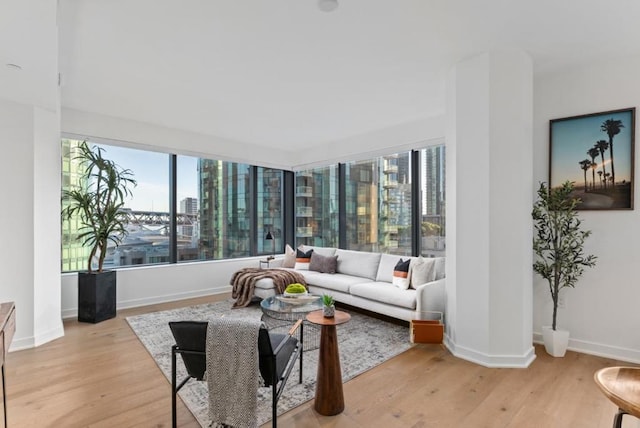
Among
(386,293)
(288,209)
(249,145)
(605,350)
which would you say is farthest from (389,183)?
(605,350)

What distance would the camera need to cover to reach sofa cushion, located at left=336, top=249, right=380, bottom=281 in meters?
4.99

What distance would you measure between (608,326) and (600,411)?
1.21 metres

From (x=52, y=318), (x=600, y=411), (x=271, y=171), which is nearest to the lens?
(x=600, y=411)

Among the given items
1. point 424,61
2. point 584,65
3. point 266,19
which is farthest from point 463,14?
point 584,65

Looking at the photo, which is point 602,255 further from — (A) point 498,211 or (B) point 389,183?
(B) point 389,183

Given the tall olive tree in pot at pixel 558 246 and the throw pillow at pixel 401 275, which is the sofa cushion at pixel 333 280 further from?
the tall olive tree in pot at pixel 558 246

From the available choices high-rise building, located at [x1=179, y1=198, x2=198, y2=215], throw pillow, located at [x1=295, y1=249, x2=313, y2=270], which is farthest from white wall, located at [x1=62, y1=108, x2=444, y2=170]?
throw pillow, located at [x1=295, y1=249, x2=313, y2=270]

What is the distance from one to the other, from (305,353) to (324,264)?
2218mm

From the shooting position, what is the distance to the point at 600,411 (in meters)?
2.27

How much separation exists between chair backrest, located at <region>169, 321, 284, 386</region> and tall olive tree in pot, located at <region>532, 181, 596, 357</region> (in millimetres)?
2744

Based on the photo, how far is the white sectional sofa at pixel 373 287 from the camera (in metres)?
3.74

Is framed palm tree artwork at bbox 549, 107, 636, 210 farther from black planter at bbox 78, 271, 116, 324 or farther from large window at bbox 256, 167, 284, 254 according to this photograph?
black planter at bbox 78, 271, 116, 324

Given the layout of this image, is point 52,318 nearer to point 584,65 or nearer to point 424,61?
point 424,61

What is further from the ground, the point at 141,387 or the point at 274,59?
the point at 274,59
